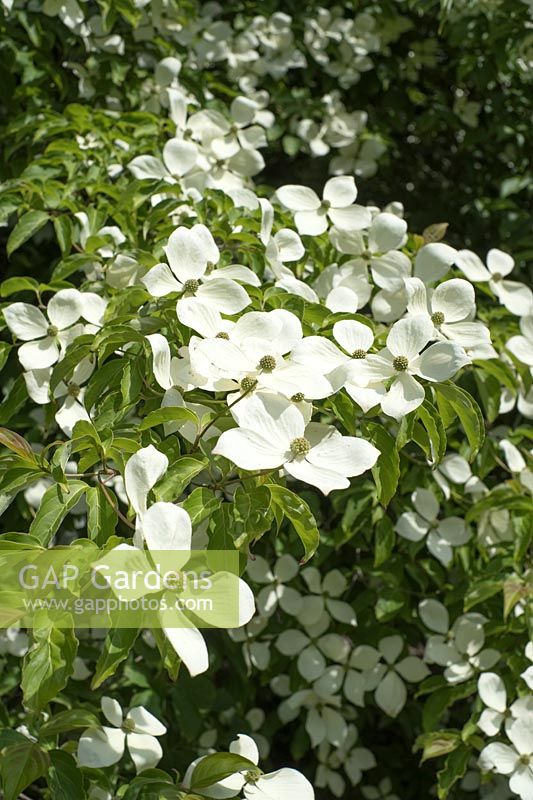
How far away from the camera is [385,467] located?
3.20 ft

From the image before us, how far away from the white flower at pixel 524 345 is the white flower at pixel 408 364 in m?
0.38

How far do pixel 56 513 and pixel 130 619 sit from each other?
0.13 m

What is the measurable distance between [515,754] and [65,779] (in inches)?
24.8

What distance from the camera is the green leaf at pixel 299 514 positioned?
0.86m

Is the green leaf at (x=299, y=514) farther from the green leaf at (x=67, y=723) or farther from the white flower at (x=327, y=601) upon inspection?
the white flower at (x=327, y=601)

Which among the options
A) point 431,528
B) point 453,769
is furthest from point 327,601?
point 453,769

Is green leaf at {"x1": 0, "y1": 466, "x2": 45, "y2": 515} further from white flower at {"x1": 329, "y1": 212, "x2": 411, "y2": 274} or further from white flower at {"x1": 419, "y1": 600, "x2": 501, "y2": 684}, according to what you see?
white flower at {"x1": 419, "y1": 600, "x2": 501, "y2": 684}

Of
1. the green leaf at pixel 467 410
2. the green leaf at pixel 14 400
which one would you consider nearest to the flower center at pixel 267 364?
the green leaf at pixel 467 410

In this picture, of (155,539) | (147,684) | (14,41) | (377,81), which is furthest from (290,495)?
(377,81)

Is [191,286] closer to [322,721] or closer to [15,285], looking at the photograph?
[15,285]

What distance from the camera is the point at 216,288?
3.47 ft

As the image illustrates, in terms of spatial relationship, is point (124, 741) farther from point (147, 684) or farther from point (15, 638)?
point (15, 638)

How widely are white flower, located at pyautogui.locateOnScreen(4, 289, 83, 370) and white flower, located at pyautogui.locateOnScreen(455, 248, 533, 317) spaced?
627 mm

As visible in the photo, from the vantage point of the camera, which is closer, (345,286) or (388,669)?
(345,286)
